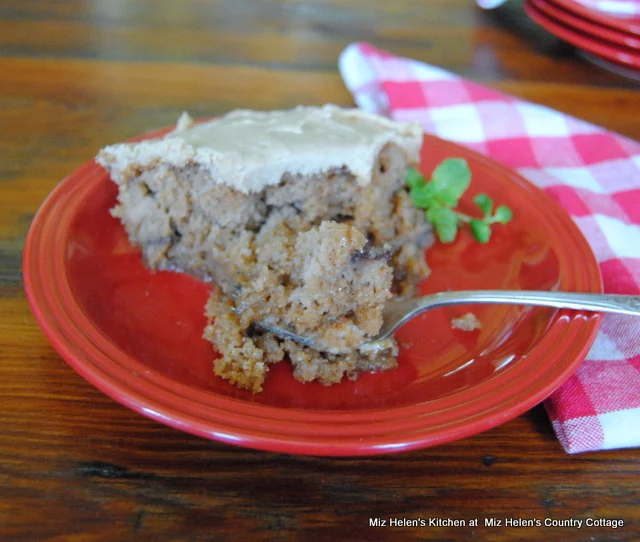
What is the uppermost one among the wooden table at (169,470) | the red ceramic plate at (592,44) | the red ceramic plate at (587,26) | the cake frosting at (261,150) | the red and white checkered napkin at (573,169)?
the red ceramic plate at (587,26)

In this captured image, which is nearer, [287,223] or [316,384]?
[316,384]

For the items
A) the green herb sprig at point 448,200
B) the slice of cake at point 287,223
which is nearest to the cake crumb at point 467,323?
the slice of cake at point 287,223

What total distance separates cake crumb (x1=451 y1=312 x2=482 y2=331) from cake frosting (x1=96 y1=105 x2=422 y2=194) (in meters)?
0.37

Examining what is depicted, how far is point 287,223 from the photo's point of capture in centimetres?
140

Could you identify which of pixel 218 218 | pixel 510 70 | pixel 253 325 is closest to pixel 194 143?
pixel 218 218

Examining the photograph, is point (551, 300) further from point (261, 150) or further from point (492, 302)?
point (261, 150)

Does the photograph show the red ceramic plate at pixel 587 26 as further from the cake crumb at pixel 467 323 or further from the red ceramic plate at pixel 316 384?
the cake crumb at pixel 467 323

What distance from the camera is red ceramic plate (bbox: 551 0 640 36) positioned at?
2199 millimetres

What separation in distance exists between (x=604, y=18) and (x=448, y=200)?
4.19ft

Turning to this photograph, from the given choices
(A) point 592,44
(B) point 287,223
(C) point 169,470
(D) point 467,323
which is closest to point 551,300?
(D) point 467,323

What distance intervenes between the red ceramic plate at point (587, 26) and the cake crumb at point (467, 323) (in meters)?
1.52

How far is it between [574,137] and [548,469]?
49.9 inches

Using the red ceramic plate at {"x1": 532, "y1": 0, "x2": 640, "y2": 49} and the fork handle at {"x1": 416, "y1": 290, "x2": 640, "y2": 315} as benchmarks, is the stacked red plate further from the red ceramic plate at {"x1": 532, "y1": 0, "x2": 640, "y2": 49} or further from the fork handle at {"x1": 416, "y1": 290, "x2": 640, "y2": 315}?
the fork handle at {"x1": 416, "y1": 290, "x2": 640, "y2": 315}

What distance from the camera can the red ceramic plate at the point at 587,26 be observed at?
2219 mm
